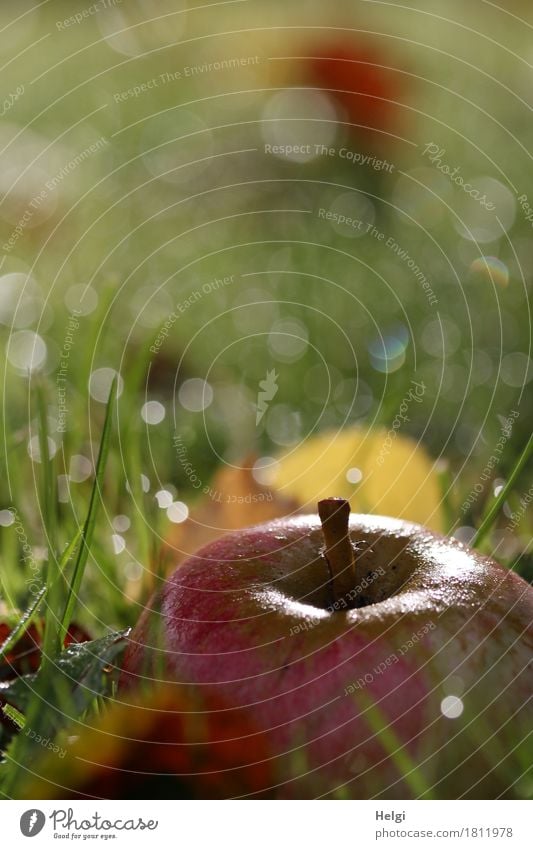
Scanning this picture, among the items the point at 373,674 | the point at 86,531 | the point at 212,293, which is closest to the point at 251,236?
the point at 212,293

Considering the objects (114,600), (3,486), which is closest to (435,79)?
(3,486)

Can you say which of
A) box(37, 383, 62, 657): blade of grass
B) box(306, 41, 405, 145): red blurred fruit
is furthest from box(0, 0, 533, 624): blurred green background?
box(37, 383, 62, 657): blade of grass

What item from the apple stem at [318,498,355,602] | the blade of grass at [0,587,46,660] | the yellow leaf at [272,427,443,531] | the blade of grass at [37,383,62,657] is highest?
the yellow leaf at [272,427,443,531]

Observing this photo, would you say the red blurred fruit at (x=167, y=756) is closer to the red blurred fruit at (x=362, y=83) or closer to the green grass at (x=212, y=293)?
the green grass at (x=212, y=293)

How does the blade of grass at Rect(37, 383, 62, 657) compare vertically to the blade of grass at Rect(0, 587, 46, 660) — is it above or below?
above

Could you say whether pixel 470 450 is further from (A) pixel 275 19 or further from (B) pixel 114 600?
(A) pixel 275 19

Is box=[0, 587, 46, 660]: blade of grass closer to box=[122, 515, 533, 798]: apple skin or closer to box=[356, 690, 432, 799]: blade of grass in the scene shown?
box=[122, 515, 533, 798]: apple skin

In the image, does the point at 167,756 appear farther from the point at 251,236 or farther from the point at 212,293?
the point at 251,236
